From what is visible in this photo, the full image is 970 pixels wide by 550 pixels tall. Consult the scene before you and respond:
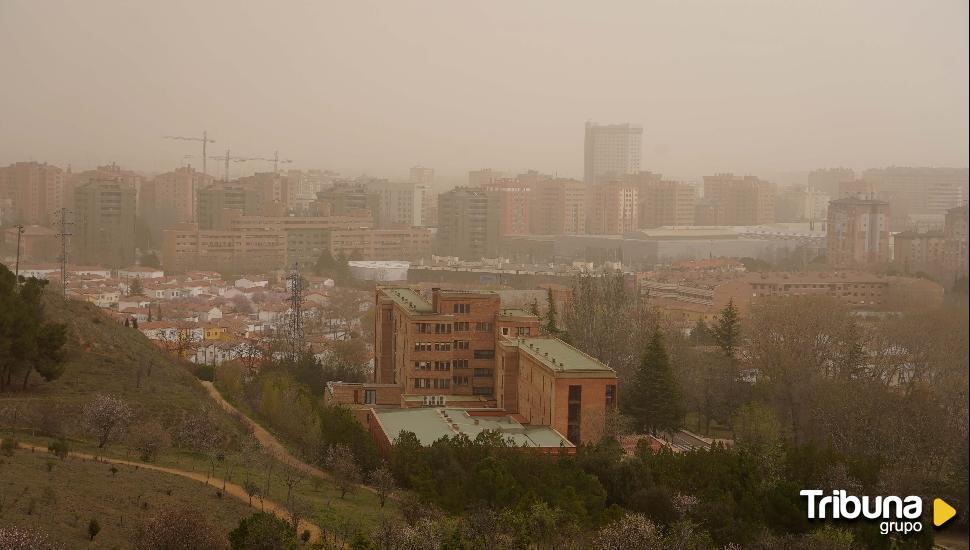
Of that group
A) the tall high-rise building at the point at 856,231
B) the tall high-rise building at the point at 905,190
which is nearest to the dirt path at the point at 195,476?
the tall high-rise building at the point at 905,190

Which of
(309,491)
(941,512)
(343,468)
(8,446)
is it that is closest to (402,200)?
(343,468)

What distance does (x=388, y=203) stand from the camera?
111ft

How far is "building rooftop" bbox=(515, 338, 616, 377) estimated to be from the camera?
788 centimetres

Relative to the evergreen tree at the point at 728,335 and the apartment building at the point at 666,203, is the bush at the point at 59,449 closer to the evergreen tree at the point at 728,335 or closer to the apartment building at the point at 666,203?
the evergreen tree at the point at 728,335

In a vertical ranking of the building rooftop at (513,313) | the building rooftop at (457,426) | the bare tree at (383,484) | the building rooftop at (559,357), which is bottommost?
the bare tree at (383,484)

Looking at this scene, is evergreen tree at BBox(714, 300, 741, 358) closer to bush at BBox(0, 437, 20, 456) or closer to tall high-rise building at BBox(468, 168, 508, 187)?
bush at BBox(0, 437, 20, 456)

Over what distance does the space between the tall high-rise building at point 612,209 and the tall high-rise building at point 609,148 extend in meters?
8.04

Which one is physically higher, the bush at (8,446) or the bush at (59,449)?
the bush at (8,446)

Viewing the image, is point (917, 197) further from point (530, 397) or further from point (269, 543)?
point (269, 543)

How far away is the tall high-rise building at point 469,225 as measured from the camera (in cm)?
2886

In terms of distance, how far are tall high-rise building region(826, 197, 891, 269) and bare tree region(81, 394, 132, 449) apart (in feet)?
48.2

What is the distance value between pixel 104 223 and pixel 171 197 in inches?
196

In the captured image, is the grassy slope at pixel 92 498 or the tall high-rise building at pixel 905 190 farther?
the tall high-rise building at pixel 905 190

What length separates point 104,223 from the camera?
25500 mm
